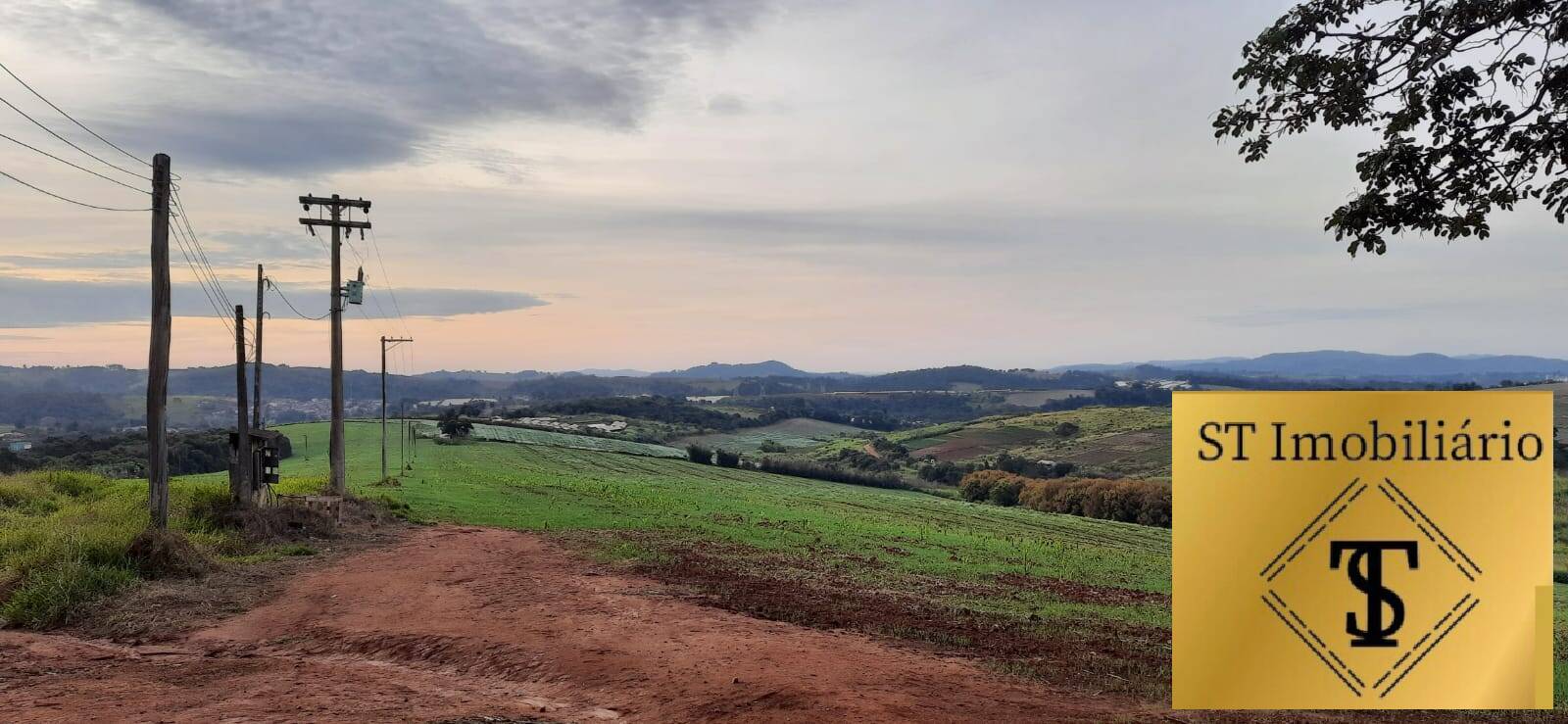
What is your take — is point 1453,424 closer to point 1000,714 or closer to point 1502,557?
point 1502,557

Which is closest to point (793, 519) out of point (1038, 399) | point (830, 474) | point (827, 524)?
point (827, 524)

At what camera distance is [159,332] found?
63.2ft

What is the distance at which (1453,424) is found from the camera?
4.17 metres

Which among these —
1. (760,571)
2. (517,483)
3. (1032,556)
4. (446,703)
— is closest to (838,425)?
(517,483)

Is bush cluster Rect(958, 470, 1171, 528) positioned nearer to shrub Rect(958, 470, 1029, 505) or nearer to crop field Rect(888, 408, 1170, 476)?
shrub Rect(958, 470, 1029, 505)

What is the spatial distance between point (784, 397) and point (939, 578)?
586 ft

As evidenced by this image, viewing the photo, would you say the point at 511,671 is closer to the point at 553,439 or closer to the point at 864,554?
the point at 864,554

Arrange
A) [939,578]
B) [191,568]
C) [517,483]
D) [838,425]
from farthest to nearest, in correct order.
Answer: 1. [838,425]
2. [517,483]
3. [939,578]
4. [191,568]

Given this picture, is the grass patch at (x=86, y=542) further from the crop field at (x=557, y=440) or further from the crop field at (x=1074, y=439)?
the crop field at (x=1074, y=439)

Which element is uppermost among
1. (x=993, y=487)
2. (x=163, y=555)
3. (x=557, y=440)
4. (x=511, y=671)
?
(x=163, y=555)

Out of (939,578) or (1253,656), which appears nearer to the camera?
(1253,656)

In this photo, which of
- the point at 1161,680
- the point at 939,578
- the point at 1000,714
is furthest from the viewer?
the point at 939,578

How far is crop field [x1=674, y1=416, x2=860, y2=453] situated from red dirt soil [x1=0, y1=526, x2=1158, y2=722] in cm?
9531

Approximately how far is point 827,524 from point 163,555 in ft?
76.8
